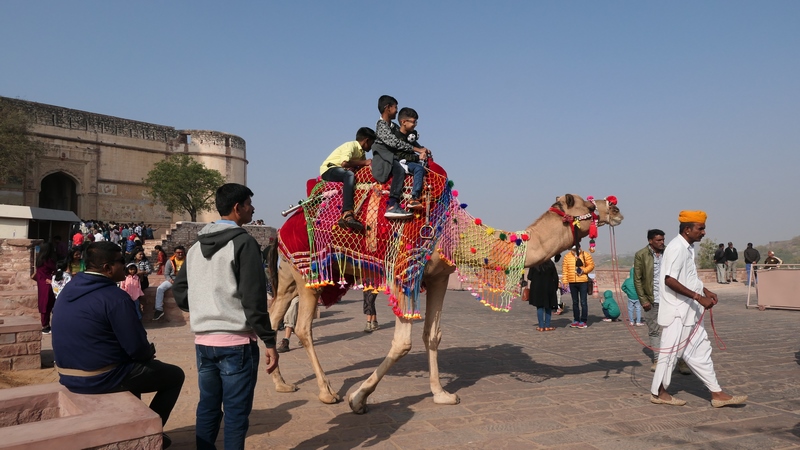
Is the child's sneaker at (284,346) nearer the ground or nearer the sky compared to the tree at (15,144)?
nearer the ground

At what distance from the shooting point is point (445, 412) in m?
5.31

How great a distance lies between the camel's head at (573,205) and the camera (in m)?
6.08

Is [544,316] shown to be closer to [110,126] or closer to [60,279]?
[60,279]

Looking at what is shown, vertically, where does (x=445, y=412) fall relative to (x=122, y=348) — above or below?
below


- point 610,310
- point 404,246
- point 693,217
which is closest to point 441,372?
point 404,246

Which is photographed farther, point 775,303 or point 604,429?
point 775,303

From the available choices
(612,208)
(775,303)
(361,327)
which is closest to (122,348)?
(612,208)

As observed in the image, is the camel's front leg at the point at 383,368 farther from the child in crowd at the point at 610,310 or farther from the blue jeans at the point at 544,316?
the child in crowd at the point at 610,310

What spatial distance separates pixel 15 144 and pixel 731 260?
4251 cm

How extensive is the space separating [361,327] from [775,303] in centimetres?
1115

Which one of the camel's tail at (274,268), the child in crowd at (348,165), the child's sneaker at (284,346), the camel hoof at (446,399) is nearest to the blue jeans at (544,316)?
the child's sneaker at (284,346)

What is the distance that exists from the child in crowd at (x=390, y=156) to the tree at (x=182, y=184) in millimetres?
42520

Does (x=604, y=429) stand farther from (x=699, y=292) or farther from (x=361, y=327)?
(x=361, y=327)

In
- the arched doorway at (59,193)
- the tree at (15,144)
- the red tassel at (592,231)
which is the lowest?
the red tassel at (592,231)
